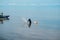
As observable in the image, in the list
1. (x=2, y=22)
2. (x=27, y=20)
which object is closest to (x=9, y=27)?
(x=2, y=22)

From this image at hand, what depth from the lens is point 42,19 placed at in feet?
4.53

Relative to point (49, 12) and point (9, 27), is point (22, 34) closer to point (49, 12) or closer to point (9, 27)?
point (9, 27)

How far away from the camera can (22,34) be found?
1.40 metres

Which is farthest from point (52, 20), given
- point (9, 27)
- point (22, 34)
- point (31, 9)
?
point (9, 27)

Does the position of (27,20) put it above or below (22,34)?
above

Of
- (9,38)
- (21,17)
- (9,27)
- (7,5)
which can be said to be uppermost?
(7,5)

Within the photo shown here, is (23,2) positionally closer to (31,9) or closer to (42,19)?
(31,9)

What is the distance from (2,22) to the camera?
142 centimetres

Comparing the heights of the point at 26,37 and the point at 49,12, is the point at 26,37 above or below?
below

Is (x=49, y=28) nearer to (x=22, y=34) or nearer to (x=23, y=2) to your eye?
(x=22, y=34)

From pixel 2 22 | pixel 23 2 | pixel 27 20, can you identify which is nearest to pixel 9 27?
pixel 2 22

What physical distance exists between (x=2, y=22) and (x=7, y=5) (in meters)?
0.19

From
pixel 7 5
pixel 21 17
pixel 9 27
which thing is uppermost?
pixel 7 5

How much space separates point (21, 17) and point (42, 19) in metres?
0.23
